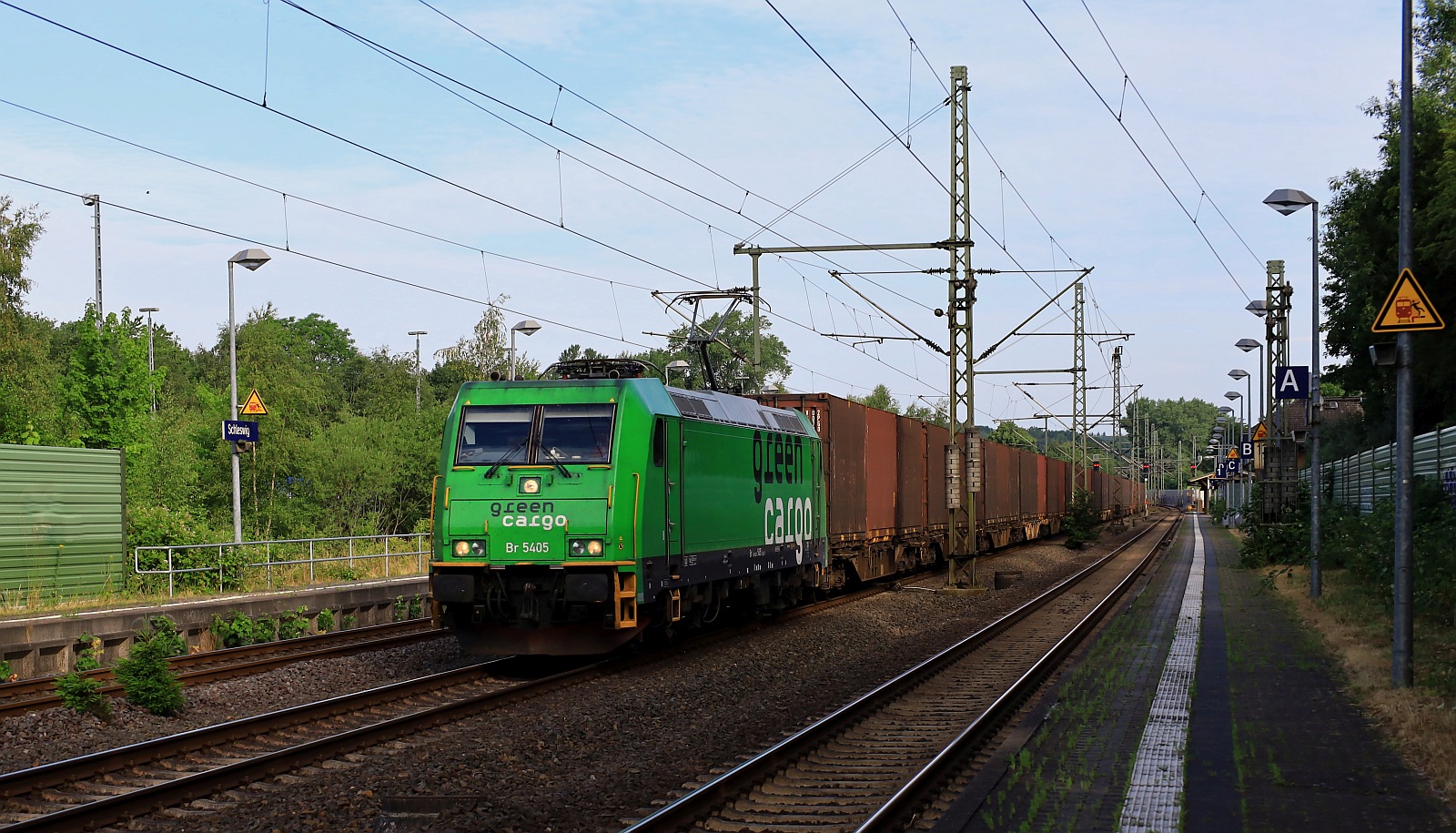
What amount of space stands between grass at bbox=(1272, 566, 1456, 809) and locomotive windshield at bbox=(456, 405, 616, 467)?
815 cm

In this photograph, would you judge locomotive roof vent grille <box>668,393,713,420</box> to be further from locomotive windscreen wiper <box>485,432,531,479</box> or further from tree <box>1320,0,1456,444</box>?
tree <box>1320,0,1456,444</box>

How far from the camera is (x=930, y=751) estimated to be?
10.4 m

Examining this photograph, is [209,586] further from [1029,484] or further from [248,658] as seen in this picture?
[1029,484]

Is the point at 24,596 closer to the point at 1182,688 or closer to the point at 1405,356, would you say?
the point at 1182,688

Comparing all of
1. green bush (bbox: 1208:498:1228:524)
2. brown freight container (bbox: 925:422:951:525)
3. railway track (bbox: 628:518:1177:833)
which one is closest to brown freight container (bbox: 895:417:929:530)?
brown freight container (bbox: 925:422:951:525)

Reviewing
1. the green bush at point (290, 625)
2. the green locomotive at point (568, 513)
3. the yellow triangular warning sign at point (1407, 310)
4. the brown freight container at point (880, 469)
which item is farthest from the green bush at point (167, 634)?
the yellow triangular warning sign at point (1407, 310)

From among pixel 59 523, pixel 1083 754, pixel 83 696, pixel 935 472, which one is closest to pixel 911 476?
pixel 935 472

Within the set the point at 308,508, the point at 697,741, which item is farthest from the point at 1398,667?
the point at 308,508

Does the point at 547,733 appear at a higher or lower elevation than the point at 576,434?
lower

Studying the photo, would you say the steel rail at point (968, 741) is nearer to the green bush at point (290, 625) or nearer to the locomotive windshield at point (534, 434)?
the locomotive windshield at point (534, 434)

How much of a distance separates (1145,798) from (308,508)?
113 feet

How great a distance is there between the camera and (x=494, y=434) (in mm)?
14961

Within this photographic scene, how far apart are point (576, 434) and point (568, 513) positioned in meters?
0.96

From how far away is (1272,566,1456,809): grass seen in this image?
9609 millimetres
